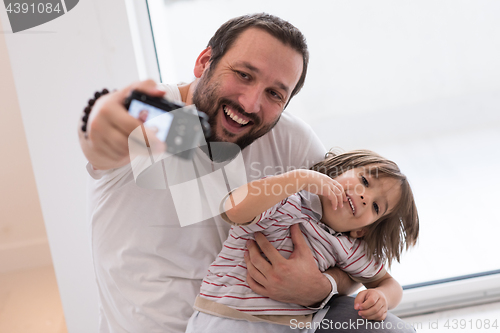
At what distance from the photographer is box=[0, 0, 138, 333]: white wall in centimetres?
118

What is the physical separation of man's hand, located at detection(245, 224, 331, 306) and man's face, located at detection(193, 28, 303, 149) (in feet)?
1.00

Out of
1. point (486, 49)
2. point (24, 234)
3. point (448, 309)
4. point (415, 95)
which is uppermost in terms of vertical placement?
point (486, 49)

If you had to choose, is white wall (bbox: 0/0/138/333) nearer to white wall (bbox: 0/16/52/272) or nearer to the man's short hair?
the man's short hair

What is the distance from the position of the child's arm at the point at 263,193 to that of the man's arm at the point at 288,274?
132 millimetres

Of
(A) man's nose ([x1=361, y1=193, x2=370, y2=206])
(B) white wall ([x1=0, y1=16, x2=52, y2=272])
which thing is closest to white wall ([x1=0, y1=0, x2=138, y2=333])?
(B) white wall ([x1=0, y1=16, x2=52, y2=272])

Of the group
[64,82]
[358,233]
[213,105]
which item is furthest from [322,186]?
[64,82]

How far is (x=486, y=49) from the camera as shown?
1.53 m

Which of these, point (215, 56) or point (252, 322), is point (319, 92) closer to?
point (215, 56)

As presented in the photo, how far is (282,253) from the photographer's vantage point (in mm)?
1013

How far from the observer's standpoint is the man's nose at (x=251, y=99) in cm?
101

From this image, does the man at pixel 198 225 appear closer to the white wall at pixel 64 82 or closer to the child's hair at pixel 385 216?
the child's hair at pixel 385 216

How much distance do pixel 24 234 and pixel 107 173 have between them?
124 cm

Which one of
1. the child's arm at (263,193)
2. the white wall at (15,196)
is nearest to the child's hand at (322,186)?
the child's arm at (263,193)

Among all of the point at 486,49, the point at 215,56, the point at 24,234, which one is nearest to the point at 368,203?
the point at 215,56
